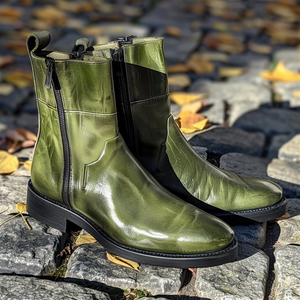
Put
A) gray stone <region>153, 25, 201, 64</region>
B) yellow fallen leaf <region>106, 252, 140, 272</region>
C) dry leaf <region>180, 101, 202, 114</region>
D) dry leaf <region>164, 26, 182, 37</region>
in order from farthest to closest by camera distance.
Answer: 1. dry leaf <region>164, 26, 182, 37</region>
2. gray stone <region>153, 25, 201, 64</region>
3. dry leaf <region>180, 101, 202, 114</region>
4. yellow fallen leaf <region>106, 252, 140, 272</region>

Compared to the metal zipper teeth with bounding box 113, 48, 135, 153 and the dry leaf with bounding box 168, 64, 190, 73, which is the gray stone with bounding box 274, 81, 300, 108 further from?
the metal zipper teeth with bounding box 113, 48, 135, 153

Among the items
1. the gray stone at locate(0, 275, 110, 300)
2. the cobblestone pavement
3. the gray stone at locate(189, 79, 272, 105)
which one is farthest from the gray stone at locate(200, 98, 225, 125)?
the gray stone at locate(0, 275, 110, 300)

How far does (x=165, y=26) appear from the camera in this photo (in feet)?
15.7

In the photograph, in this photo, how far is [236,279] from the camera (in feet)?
4.99

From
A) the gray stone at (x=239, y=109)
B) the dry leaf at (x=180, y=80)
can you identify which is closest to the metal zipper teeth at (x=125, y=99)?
the gray stone at (x=239, y=109)

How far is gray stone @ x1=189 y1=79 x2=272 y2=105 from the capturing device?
3293 millimetres

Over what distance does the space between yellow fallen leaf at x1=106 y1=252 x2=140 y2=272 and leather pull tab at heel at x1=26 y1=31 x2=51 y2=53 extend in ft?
2.46

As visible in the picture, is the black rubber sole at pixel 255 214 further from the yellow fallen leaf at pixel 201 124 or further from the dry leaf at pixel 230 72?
the dry leaf at pixel 230 72

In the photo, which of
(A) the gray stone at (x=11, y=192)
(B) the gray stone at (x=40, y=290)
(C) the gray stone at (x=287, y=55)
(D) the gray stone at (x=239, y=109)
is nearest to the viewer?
(B) the gray stone at (x=40, y=290)

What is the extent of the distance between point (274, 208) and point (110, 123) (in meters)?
0.73

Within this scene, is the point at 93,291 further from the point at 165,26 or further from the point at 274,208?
the point at 165,26

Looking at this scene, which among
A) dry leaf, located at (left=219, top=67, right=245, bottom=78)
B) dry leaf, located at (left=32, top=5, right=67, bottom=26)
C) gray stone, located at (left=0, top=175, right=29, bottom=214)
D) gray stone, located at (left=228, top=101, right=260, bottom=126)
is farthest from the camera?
dry leaf, located at (left=32, top=5, right=67, bottom=26)

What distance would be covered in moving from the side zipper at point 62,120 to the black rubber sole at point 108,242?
63 mm

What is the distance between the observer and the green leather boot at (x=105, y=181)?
1.49 m
